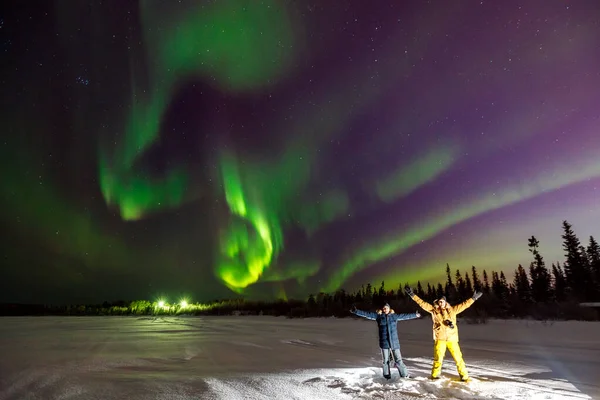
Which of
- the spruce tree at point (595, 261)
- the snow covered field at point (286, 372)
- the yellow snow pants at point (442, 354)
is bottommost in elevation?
the snow covered field at point (286, 372)

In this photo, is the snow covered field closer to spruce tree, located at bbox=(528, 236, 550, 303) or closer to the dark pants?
the dark pants

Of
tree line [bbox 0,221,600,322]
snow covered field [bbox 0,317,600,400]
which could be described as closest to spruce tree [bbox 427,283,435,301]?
tree line [bbox 0,221,600,322]

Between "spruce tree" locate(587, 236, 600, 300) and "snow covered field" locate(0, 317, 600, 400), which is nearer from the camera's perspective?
"snow covered field" locate(0, 317, 600, 400)

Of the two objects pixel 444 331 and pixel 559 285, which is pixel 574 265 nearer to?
pixel 559 285

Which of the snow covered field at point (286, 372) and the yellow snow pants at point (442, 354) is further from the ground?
the yellow snow pants at point (442, 354)

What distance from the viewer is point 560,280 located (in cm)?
6781

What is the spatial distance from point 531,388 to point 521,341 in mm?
11405

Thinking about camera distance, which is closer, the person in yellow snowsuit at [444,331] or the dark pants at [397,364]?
the person in yellow snowsuit at [444,331]

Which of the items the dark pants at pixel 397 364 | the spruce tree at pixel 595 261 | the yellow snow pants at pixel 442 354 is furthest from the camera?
the spruce tree at pixel 595 261

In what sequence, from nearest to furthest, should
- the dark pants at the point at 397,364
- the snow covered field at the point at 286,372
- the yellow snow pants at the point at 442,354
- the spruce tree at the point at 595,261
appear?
the snow covered field at the point at 286,372, the yellow snow pants at the point at 442,354, the dark pants at the point at 397,364, the spruce tree at the point at 595,261

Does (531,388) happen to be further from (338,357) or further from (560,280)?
(560,280)

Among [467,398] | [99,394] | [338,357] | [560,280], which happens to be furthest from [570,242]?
[99,394]

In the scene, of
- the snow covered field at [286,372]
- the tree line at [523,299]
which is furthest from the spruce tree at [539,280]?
the snow covered field at [286,372]

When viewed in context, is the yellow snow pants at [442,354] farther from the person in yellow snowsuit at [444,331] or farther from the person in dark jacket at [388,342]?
the person in dark jacket at [388,342]
